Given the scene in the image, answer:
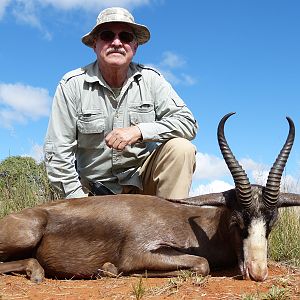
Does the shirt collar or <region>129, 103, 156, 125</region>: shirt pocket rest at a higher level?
the shirt collar

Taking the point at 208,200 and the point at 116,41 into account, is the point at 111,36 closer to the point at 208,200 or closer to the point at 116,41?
the point at 116,41

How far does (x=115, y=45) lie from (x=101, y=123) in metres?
0.98

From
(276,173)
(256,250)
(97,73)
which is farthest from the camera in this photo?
(97,73)

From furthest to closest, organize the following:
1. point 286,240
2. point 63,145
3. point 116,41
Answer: point 286,240
point 116,41
point 63,145

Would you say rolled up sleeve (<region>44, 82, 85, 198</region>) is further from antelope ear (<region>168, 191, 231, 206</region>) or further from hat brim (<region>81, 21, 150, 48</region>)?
antelope ear (<region>168, 191, 231, 206</region>)

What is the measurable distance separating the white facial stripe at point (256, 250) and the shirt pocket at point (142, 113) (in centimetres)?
256

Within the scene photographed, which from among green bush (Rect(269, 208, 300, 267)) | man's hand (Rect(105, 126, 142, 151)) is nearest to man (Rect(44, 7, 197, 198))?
man's hand (Rect(105, 126, 142, 151))

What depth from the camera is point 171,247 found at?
213 inches

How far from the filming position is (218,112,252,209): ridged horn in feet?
16.8

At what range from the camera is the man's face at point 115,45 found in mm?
6927

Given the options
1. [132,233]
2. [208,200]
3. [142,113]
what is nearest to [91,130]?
[142,113]

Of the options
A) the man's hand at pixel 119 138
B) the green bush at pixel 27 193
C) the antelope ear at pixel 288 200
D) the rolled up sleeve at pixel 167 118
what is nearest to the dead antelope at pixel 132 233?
the antelope ear at pixel 288 200

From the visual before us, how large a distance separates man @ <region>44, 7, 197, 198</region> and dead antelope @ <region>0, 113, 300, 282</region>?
1058mm

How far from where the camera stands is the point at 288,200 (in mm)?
5445
